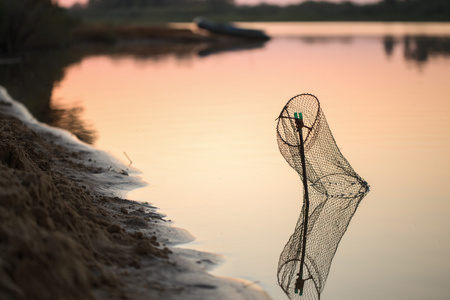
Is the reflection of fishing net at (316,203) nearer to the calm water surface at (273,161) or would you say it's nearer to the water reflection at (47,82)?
the calm water surface at (273,161)

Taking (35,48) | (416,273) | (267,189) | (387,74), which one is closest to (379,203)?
(267,189)

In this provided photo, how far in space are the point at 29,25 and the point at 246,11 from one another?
11323cm

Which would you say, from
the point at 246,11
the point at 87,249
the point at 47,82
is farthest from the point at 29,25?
the point at 246,11

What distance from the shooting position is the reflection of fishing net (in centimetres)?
623

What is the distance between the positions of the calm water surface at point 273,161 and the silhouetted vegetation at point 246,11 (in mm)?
89128

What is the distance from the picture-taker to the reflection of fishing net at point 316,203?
20.5ft

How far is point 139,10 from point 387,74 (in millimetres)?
121940

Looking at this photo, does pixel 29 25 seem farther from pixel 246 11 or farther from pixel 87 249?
pixel 246 11

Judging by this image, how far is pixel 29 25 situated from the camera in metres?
40.5

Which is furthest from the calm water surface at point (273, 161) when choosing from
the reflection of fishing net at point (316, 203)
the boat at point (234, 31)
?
the boat at point (234, 31)

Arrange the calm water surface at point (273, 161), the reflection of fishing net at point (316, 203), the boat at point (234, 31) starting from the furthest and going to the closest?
the boat at point (234, 31) < the calm water surface at point (273, 161) < the reflection of fishing net at point (316, 203)

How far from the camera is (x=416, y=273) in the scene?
20.2 ft

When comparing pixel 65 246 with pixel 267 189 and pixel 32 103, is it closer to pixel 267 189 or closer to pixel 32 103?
pixel 267 189

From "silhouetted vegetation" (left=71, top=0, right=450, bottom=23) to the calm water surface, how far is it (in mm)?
89128
